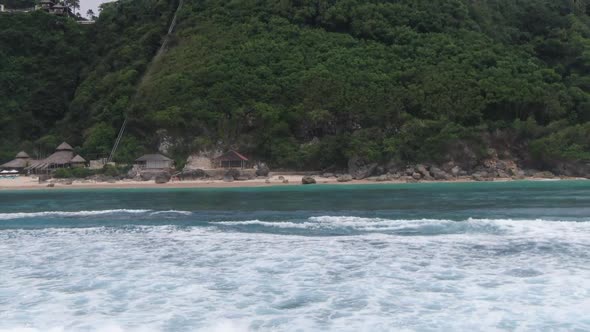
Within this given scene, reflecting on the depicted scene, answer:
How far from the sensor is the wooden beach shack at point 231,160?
5012 centimetres

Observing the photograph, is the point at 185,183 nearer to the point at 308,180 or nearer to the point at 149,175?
the point at 149,175

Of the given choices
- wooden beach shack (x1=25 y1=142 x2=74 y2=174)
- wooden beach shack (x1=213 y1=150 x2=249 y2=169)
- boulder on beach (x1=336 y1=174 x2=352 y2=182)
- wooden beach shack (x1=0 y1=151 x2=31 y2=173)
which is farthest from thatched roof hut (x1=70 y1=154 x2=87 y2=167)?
boulder on beach (x1=336 y1=174 x2=352 y2=182)

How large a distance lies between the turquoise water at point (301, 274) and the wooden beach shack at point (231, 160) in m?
29.6

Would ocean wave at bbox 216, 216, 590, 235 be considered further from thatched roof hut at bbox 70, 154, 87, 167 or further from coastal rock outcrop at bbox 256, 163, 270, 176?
thatched roof hut at bbox 70, 154, 87, 167

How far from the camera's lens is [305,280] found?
398 inches

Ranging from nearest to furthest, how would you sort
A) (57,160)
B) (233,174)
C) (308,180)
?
1. (308,180)
2. (233,174)
3. (57,160)

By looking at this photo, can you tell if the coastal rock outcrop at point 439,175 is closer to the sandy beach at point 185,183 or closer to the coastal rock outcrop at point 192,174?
the sandy beach at point 185,183

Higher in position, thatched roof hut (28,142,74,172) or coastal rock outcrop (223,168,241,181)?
thatched roof hut (28,142,74,172)

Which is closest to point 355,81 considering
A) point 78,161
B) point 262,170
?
point 262,170

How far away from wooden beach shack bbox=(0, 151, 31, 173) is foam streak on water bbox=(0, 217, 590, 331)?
4578 centimetres

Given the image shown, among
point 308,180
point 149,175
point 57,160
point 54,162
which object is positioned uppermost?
point 57,160

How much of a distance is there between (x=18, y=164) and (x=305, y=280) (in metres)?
56.5

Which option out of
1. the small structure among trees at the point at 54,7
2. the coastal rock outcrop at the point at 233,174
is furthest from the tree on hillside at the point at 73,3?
the coastal rock outcrop at the point at 233,174

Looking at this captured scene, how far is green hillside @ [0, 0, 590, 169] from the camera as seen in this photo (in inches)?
2046
